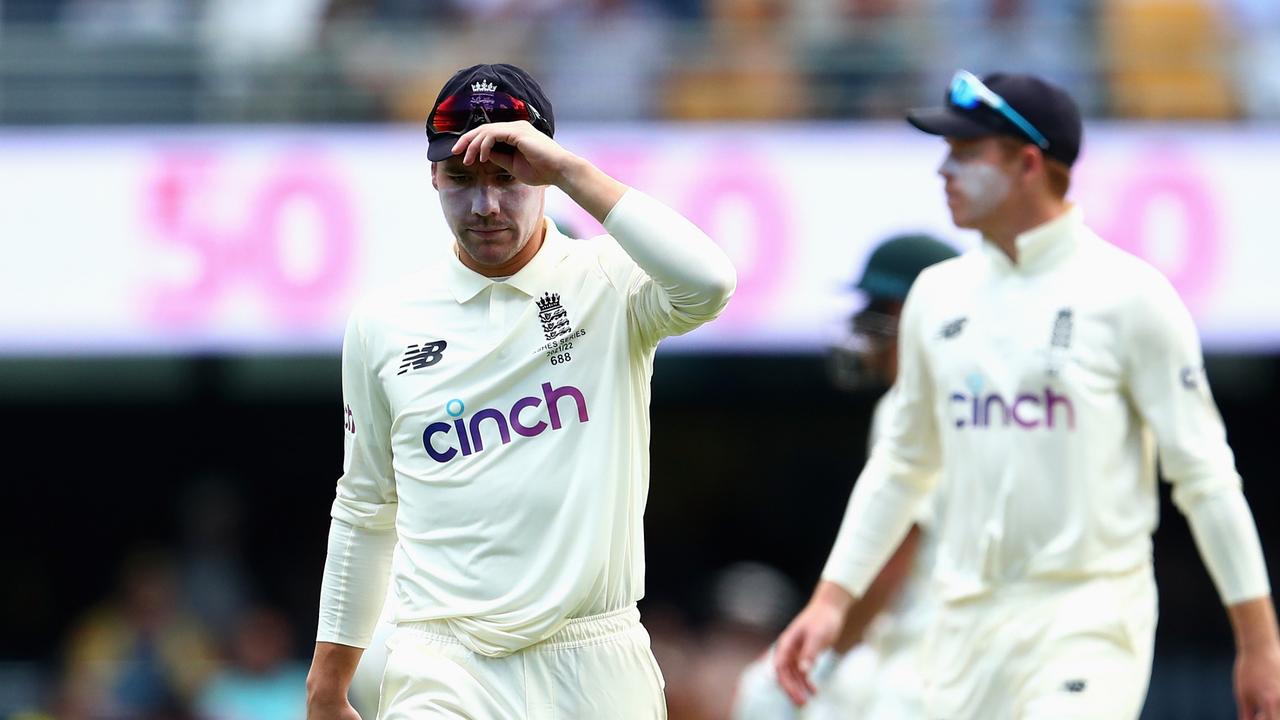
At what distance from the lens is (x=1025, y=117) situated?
16.0 ft

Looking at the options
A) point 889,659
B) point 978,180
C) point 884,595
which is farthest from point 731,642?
point 978,180

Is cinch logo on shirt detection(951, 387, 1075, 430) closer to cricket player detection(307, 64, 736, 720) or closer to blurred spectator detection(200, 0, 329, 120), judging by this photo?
cricket player detection(307, 64, 736, 720)

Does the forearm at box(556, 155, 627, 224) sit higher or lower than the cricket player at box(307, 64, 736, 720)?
higher

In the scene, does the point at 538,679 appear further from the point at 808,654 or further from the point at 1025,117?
the point at 1025,117

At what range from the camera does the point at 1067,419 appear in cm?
462

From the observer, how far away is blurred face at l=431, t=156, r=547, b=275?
383cm

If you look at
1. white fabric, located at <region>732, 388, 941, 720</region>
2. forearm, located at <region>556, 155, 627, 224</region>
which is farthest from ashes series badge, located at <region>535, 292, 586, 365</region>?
white fabric, located at <region>732, 388, 941, 720</region>

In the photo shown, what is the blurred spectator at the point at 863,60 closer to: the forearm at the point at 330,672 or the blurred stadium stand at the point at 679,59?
the blurred stadium stand at the point at 679,59

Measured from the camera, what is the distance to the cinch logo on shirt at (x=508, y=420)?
3879mm

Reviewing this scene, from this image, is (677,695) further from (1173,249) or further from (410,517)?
(410,517)

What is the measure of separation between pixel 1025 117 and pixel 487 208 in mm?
1664

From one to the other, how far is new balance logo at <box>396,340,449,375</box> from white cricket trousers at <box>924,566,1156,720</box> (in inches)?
62.0

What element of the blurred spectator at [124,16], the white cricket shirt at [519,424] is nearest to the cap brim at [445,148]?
the white cricket shirt at [519,424]

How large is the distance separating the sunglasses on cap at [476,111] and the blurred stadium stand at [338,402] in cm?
494
